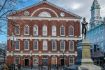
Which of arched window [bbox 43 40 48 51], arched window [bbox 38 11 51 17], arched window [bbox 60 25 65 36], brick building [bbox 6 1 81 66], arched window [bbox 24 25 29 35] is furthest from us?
arched window [bbox 60 25 65 36]

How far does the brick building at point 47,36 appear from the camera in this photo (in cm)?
8094

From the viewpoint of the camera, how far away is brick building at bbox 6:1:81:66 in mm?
80938

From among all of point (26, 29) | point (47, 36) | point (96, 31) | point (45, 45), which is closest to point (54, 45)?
point (45, 45)

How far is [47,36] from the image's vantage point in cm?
8250

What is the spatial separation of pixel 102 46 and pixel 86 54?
3507 inches

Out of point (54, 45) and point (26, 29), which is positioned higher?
point (26, 29)

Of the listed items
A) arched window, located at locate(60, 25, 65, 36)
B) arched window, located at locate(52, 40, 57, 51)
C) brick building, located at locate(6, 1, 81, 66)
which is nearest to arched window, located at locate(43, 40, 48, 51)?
brick building, located at locate(6, 1, 81, 66)

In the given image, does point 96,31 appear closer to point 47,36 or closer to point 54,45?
point 54,45

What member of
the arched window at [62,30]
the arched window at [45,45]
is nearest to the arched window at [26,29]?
the arched window at [45,45]

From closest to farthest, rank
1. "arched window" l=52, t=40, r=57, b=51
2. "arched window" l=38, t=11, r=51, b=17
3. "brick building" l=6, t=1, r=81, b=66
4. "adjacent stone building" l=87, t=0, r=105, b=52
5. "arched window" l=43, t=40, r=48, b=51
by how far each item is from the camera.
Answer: "brick building" l=6, t=1, r=81, b=66, "arched window" l=43, t=40, r=48, b=51, "arched window" l=52, t=40, r=57, b=51, "arched window" l=38, t=11, r=51, b=17, "adjacent stone building" l=87, t=0, r=105, b=52

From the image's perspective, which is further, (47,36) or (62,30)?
(62,30)

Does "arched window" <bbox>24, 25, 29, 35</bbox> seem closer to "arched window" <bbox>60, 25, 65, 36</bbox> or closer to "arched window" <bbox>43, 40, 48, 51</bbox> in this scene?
"arched window" <bbox>43, 40, 48, 51</bbox>

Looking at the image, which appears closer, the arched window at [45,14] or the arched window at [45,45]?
the arched window at [45,45]

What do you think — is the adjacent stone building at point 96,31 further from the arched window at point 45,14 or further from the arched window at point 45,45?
the arched window at point 45,14
